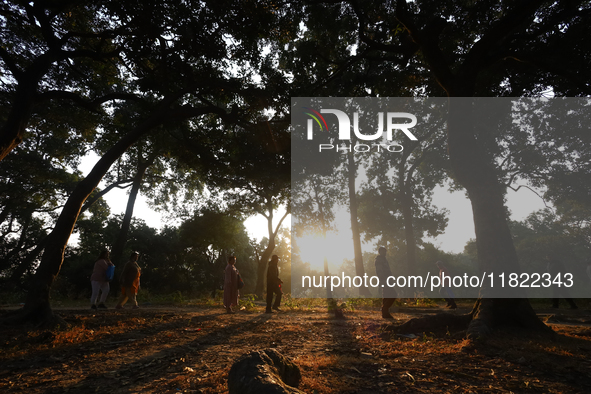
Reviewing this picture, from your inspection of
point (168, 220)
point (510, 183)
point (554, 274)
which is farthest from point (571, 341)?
point (168, 220)

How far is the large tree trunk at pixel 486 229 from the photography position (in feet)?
19.7

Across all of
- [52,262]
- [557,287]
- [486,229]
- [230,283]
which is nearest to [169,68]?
[52,262]

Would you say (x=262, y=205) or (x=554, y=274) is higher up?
(x=262, y=205)

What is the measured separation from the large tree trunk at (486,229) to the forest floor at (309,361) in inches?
16.8

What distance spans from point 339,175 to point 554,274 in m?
18.1

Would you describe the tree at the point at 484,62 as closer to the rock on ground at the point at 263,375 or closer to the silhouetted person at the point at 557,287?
the rock on ground at the point at 263,375

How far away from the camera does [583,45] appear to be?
28.7 feet

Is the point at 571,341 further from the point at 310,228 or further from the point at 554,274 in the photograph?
the point at 310,228

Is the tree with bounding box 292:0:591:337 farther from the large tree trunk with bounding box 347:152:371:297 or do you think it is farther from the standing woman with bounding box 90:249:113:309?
the large tree trunk with bounding box 347:152:371:297

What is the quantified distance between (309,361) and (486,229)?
15.1ft

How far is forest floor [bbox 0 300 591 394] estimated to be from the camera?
3.61 metres

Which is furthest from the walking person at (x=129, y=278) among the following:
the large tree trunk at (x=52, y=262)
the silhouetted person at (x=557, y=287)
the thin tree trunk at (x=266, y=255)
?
the silhouetted person at (x=557, y=287)

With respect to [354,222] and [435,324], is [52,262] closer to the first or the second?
[435,324]

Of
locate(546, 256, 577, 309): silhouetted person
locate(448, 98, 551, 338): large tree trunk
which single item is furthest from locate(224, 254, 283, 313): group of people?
locate(546, 256, 577, 309): silhouetted person
